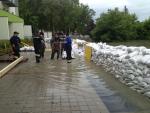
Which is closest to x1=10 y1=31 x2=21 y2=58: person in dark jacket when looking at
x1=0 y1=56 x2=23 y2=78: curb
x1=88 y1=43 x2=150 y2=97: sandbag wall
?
x1=0 y1=56 x2=23 y2=78: curb

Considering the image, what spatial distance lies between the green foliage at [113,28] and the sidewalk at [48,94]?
48271 millimetres

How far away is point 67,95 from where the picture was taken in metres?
10.2

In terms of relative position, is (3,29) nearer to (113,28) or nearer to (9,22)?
(9,22)

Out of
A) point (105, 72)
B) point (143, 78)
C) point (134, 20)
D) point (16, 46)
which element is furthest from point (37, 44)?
point (134, 20)

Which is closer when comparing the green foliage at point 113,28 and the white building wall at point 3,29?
the white building wall at point 3,29

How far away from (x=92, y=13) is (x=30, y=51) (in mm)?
67862

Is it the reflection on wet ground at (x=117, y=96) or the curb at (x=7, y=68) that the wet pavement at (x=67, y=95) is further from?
the curb at (x=7, y=68)

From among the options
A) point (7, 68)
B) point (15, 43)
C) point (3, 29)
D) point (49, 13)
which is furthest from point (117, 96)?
point (49, 13)

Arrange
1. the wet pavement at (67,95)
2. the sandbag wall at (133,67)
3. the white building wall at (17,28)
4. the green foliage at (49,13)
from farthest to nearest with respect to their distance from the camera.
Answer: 1. the green foliage at (49,13)
2. the white building wall at (17,28)
3. the sandbag wall at (133,67)
4. the wet pavement at (67,95)

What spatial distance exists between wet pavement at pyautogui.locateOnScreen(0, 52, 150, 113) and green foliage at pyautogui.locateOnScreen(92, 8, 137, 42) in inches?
1905

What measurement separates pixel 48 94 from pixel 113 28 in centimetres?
5420

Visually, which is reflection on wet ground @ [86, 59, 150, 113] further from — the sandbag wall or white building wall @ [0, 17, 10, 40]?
white building wall @ [0, 17, 10, 40]

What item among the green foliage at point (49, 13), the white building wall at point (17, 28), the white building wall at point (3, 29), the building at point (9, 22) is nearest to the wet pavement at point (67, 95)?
the white building wall at point (3, 29)

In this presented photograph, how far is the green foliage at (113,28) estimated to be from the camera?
62688 mm
